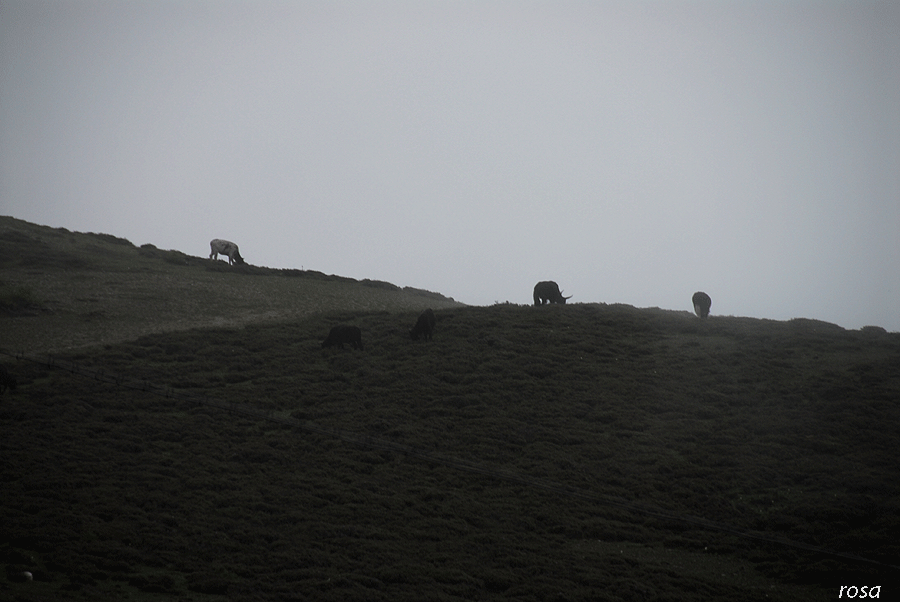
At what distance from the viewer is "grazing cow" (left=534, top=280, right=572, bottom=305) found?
4231 centimetres

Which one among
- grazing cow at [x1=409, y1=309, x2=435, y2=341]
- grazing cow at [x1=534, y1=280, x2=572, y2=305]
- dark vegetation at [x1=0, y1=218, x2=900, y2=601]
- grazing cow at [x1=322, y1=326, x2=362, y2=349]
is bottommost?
dark vegetation at [x1=0, y1=218, x2=900, y2=601]

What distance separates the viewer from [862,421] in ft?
76.7

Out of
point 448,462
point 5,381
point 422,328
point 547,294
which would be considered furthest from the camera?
point 547,294

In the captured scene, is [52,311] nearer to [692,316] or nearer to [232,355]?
[232,355]

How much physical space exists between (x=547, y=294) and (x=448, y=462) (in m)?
22.3

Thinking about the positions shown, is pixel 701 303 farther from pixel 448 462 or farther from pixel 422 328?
pixel 448 462

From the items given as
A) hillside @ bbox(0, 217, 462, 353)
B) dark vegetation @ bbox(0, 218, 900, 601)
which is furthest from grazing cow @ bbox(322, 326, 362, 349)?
hillside @ bbox(0, 217, 462, 353)

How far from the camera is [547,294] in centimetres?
4244

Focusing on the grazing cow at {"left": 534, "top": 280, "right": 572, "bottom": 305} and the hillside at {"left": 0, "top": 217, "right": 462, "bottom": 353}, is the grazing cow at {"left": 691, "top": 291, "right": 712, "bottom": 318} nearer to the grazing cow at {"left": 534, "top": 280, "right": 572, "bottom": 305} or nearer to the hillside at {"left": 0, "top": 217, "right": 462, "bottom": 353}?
the grazing cow at {"left": 534, "top": 280, "right": 572, "bottom": 305}

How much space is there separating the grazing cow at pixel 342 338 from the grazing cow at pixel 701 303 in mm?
20106

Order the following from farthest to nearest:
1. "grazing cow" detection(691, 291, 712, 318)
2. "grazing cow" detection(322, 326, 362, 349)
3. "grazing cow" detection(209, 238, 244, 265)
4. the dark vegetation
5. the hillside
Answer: "grazing cow" detection(209, 238, 244, 265) → "grazing cow" detection(691, 291, 712, 318) → "grazing cow" detection(322, 326, 362, 349) → the hillside → the dark vegetation

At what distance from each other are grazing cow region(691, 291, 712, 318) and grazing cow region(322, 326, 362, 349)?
2011 cm

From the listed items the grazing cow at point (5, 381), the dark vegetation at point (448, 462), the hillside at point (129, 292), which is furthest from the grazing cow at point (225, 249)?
the grazing cow at point (5, 381)

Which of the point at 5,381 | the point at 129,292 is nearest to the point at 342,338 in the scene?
the point at 5,381
